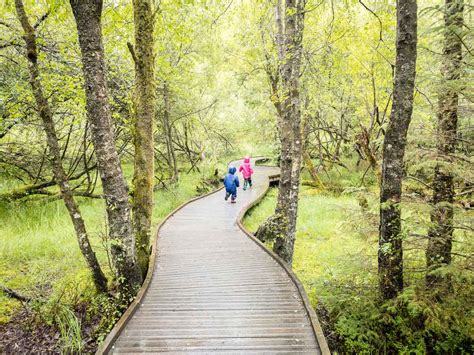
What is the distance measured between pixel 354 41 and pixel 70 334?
1208 centimetres

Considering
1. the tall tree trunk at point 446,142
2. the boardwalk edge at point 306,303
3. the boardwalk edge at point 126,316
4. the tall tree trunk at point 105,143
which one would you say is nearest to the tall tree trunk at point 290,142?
the boardwalk edge at point 306,303

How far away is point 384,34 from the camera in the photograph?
440 inches

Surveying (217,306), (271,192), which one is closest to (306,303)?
(217,306)

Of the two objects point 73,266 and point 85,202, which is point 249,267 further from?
point 85,202

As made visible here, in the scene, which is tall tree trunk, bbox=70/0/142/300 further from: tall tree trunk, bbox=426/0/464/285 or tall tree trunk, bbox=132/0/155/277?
tall tree trunk, bbox=426/0/464/285

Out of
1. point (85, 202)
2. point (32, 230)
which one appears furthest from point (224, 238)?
point (85, 202)

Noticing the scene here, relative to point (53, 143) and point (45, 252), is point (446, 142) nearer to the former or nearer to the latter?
point (53, 143)

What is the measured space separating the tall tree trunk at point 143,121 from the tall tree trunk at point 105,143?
1.06 m

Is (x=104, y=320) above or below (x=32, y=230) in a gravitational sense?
below

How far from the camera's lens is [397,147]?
14.5 ft

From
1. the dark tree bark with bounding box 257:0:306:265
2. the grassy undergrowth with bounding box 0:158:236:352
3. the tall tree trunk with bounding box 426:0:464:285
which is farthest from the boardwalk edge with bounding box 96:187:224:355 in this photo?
the tall tree trunk with bounding box 426:0:464:285

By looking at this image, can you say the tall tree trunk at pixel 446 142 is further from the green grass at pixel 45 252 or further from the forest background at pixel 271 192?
the green grass at pixel 45 252

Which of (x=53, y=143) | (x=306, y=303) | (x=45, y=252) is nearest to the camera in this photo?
(x=306, y=303)

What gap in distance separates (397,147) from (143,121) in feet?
15.6
